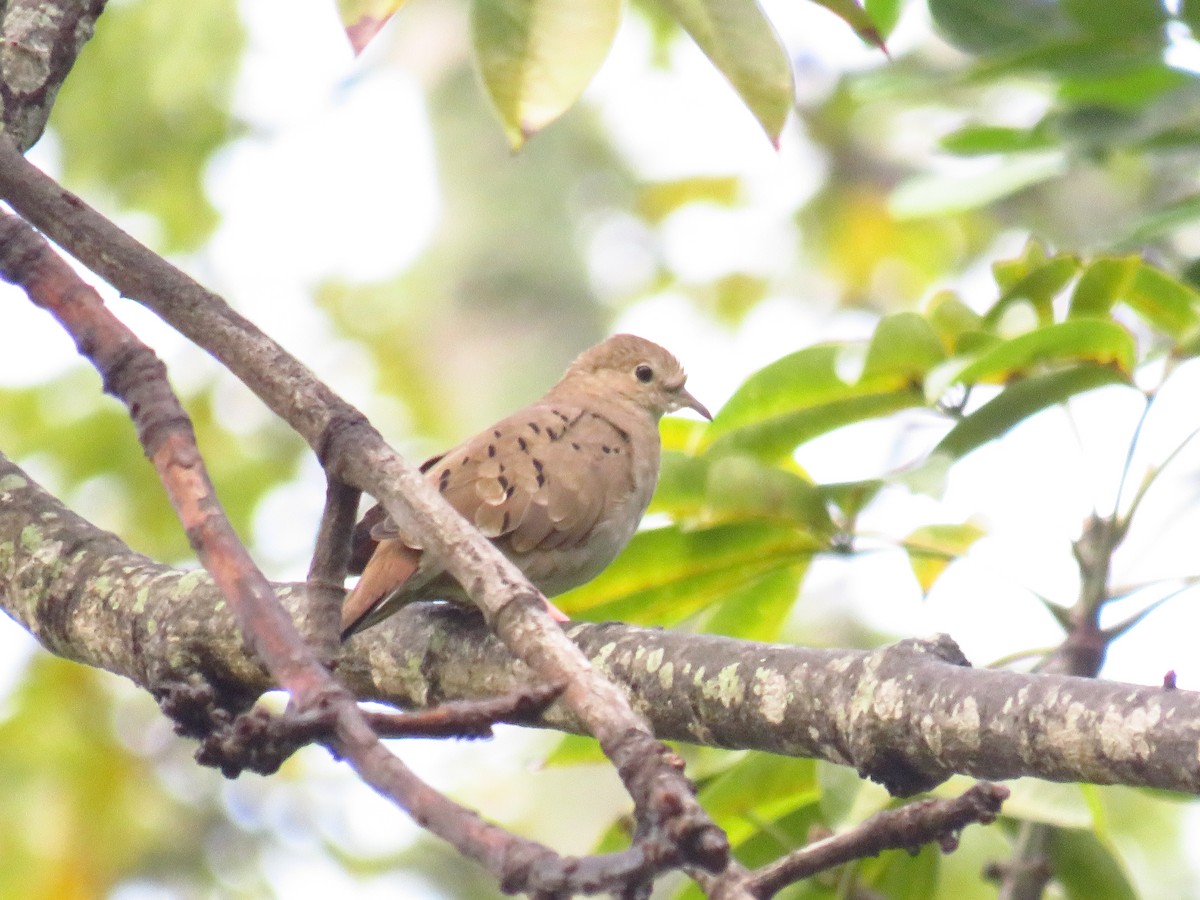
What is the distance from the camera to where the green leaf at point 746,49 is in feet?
8.05

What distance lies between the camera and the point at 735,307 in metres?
11.4

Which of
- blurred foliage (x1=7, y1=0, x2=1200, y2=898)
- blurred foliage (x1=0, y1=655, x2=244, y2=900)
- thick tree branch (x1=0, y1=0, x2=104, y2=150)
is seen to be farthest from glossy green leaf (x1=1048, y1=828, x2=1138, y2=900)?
blurred foliage (x1=0, y1=655, x2=244, y2=900)

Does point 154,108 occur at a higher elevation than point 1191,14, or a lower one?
higher

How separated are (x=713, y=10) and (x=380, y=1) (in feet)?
1.82

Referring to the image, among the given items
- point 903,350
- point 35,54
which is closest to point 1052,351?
point 903,350

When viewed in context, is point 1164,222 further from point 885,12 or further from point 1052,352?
point 885,12

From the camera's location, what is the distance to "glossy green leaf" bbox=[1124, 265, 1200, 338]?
347 centimetres

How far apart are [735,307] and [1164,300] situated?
796cm

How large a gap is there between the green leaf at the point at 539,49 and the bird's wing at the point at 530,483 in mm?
1142

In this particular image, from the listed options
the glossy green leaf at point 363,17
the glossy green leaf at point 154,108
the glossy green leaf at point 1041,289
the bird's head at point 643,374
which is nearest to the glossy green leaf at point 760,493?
the glossy green leaf at point 1041,289

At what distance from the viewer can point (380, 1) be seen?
2455 mm

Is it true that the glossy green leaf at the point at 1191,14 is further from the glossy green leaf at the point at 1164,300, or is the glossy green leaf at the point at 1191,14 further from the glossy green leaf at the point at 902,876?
the glossy green leaf at the point at 902,876

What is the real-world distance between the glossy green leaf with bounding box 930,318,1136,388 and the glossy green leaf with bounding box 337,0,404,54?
4.44 ft

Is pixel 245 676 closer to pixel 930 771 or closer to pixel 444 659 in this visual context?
pixel 444 659
